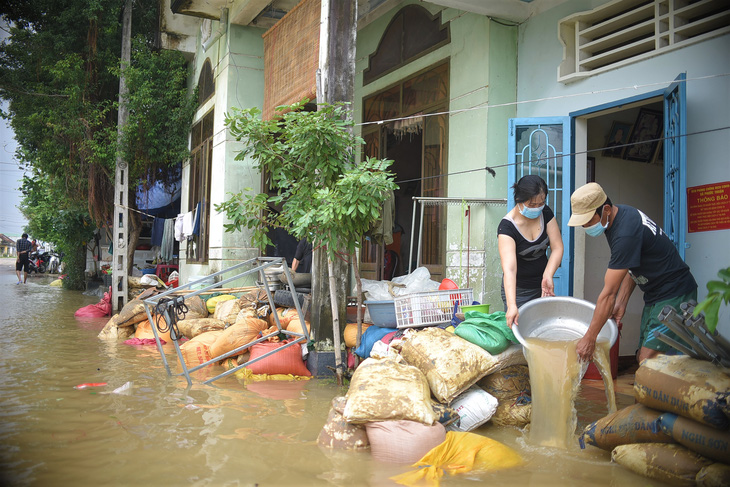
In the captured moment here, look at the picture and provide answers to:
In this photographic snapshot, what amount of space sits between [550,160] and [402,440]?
3780mm

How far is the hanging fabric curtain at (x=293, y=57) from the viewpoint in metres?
7.21

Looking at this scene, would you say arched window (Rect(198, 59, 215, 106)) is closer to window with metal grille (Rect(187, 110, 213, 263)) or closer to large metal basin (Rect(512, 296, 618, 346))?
window with metal grille (Rect(187, 110, 213, 263))

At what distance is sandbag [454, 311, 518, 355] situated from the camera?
12.6ft

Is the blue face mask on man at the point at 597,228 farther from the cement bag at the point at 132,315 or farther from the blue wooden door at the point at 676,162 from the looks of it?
the cement bag at the point at 132,315

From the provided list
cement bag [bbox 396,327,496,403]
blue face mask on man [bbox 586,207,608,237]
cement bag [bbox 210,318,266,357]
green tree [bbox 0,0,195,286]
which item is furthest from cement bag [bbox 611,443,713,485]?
green tree [bbox 0,0,195,286]

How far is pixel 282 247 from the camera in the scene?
10461 millimetres

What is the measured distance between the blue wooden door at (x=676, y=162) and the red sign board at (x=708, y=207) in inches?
6.7

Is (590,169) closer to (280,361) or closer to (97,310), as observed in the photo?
(280,361)

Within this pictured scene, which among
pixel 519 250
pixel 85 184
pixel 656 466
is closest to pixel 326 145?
pixel 519 250

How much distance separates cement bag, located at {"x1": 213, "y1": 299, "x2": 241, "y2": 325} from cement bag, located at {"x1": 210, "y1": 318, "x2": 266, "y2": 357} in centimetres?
114

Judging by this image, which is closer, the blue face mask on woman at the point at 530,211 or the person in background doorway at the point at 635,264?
the person in background doorway at the point at 635,264

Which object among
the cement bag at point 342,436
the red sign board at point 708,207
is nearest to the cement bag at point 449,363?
the cement bag at point 342,436

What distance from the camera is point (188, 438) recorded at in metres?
3.44

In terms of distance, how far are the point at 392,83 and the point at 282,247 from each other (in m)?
3.92
